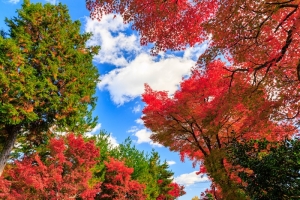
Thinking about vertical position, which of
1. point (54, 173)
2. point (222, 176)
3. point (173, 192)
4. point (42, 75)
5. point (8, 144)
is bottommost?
point (222, 176)

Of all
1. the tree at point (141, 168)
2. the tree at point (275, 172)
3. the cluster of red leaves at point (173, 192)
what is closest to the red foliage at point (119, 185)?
the tree at point (141, 168)

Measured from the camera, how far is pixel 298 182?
182 inches

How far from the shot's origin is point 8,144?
1009 cm

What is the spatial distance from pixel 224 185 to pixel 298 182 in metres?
5.72

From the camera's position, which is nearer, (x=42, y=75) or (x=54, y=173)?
(x=42, y=75)

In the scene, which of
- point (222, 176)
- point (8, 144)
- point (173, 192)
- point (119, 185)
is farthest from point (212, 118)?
point (173, 192)

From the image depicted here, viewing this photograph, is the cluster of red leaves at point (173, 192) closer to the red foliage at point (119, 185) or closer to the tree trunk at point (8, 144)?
the red foliage at point (119, 185)

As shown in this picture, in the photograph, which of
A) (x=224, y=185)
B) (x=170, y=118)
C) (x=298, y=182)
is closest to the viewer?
(x=298, y=182)

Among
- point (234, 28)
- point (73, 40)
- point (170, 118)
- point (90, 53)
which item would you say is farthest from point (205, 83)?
point (73, 40)

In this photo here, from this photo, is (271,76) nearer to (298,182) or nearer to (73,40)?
(298,182)

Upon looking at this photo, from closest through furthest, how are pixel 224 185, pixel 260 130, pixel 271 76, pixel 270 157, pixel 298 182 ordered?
pixel 298 182
pixel 270 157
pixel 271 76
pixel 260 130
pixel 224 185

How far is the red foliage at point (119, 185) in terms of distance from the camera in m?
18.7

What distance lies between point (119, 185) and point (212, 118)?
12.4 meters

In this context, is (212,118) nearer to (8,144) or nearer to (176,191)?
(8,144)
